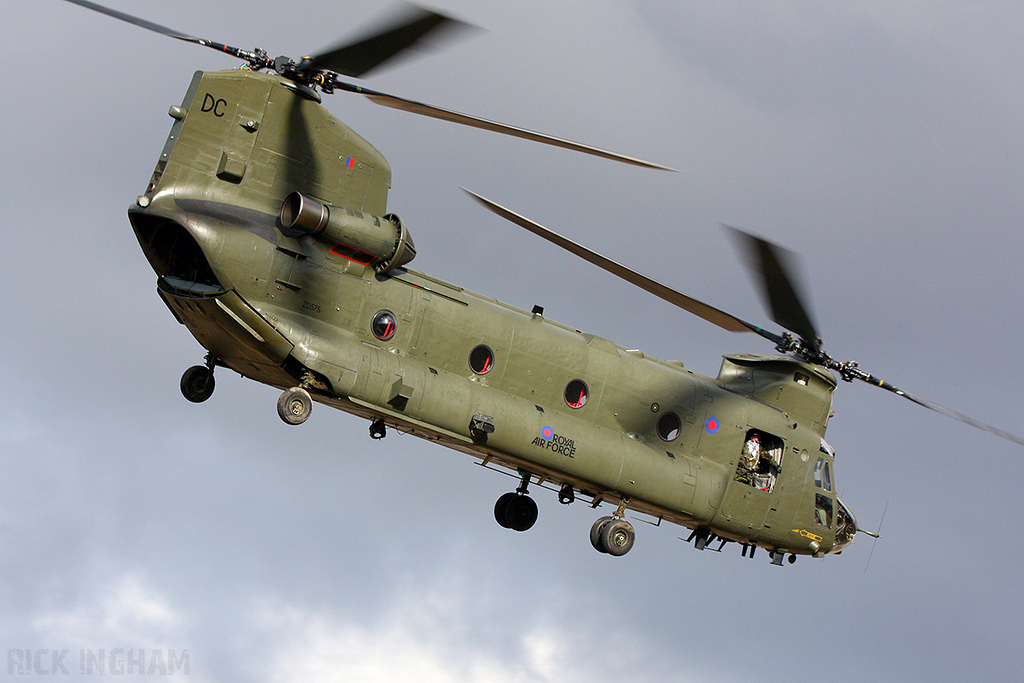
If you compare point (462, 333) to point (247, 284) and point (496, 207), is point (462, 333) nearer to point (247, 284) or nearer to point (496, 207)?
point (496, 207)

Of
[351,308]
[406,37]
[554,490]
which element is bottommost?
[554,490]

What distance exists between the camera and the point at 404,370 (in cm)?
2162

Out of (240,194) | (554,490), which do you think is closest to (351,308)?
(240,194)

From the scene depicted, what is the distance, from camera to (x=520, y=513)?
87.9ft

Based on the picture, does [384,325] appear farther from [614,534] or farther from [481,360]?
[614,534]

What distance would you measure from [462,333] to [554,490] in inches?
195

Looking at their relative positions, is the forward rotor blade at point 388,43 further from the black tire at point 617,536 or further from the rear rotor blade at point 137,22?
the black tire at point 617,536

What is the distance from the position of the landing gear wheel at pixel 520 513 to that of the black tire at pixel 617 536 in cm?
253

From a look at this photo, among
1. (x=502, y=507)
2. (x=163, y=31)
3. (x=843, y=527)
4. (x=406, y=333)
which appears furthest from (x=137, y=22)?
(x=843, y=527)

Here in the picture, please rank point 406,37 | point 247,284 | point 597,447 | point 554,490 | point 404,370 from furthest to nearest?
point 554,490 → point 597,447 → point 404,370 → point 247,284 → point 406,37

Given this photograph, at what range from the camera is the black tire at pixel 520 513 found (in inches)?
1053

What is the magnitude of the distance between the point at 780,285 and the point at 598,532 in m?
6.81

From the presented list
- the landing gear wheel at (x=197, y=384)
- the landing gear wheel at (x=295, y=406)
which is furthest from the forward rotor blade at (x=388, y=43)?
the landing gear wheel at (x=197, y=384)

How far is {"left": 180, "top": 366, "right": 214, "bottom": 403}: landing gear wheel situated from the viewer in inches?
877
